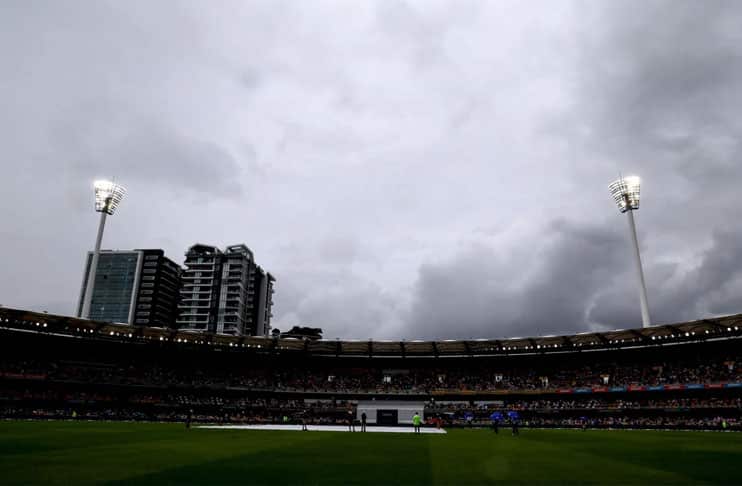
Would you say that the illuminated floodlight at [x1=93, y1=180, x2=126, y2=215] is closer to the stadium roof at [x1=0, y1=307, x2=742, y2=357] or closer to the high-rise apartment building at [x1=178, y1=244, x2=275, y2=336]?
the stadium roof at [x1=0, y1=307, x2=742, y2=357]

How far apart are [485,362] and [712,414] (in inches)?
1157

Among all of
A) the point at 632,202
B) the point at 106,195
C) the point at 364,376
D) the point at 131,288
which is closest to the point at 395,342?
the point at 364,376

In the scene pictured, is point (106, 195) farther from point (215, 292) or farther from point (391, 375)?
point (215, 292)

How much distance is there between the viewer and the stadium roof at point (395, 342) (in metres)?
55.4

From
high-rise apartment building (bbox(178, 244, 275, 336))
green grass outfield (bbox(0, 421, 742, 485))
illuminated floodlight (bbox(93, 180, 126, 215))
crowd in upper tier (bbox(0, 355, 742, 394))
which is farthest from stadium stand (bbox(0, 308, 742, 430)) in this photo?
high-rise apartment building (bbox(178, 244, 275, 336))

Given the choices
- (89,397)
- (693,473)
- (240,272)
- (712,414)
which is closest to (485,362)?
(712,414)

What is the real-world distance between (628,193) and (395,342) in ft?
127

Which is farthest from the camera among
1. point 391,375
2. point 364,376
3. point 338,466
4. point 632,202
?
point 391,375

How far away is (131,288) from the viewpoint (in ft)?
480

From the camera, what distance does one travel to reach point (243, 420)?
59.8 metres

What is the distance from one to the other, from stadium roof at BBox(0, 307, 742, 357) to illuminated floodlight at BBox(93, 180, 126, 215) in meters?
14.9

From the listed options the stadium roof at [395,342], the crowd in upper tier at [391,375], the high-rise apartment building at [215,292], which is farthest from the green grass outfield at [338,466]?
the high-rise apartment building at [215,292]

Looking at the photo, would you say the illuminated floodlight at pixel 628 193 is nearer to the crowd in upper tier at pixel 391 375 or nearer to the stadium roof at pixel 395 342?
the stadium roof at pixel 395 342

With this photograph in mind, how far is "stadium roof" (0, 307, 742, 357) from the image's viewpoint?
182 ft
